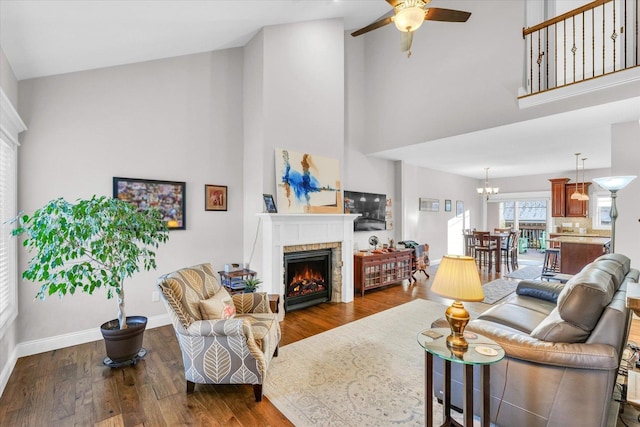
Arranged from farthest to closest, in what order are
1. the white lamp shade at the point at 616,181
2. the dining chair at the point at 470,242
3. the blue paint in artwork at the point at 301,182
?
the dining chair at the point at 470,242, the blue paint in artwork at the point at 301,182, the white lamp shade at the point at 616,181

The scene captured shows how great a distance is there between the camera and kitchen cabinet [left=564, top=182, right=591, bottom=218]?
7.74 meters

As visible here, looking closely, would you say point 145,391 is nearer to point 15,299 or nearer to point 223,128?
point 15,299

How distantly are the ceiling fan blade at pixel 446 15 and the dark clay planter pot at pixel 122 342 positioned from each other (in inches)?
162

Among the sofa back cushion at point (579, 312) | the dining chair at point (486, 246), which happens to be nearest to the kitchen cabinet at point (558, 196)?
the dining chair at point (486, 246)

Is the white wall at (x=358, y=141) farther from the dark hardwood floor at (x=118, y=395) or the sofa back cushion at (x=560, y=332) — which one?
the sofa back cushion at (x=560, y=332)

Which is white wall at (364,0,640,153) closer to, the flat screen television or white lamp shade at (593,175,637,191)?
white lamp shade at (593,175,637,191)

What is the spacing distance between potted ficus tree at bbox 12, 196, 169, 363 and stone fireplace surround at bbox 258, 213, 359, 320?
1.42 metres

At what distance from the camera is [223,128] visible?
4254 mm

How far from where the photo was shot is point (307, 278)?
4.65m

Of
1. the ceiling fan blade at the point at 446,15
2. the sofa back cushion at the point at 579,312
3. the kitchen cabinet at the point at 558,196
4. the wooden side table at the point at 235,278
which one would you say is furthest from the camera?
the kitchen cabinet at the point at 558,196

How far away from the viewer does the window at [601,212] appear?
7.53 m

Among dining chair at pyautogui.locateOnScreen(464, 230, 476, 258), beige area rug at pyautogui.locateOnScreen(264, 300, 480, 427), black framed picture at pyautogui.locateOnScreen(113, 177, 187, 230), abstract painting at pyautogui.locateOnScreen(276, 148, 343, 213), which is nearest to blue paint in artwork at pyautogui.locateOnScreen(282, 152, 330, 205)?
abstract painting at pyautogui.locateOnScreen(276, 148, 343, 213)

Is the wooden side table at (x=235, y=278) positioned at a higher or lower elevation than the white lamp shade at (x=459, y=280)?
lower

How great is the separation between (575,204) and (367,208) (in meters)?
6.03
